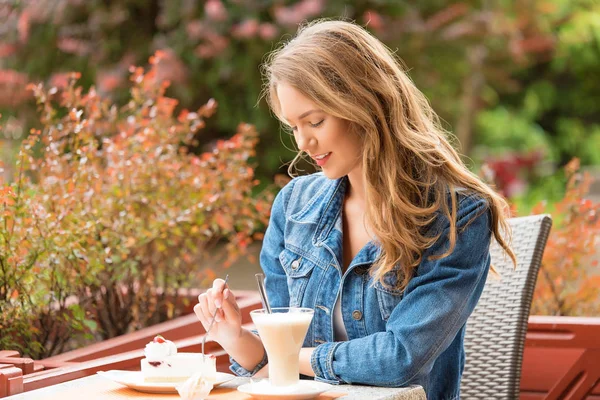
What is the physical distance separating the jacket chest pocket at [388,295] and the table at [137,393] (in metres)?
0.24

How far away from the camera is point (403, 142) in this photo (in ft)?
7.46

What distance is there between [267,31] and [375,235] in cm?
510

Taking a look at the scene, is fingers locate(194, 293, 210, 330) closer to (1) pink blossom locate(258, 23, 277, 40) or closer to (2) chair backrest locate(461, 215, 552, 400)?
(2) chair backrest locate(461, 215, 552, 400)

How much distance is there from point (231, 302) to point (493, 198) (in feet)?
2.11

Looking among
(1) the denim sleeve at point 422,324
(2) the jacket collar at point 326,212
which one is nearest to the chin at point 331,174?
(2) the jacket collar at point 326,212

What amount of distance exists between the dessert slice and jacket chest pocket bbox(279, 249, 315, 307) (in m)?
0.44

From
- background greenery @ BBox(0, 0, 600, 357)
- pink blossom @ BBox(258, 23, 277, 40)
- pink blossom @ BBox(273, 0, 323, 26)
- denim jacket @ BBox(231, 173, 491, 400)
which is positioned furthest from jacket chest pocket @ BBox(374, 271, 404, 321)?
pink blossom @ BBox(258, 23, 277, 40)

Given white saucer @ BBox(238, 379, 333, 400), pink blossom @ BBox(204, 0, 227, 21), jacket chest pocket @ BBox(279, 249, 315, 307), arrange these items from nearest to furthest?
white saucer @ BBox(238, 379, 333, 400) → jacket chest pocket @ BBox(279, 249, 315, 307) → pink blossom @ BBox(204, 0, 227, 21)

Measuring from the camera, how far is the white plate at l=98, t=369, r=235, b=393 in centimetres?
191

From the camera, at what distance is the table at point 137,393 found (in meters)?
1.89

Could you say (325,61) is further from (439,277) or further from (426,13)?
(426,13)

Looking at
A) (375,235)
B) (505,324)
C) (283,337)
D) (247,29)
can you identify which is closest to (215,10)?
(247,29)

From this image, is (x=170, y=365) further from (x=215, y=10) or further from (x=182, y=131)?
Answer: (x=215, y=10)

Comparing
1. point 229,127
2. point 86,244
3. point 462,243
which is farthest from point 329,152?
point 229,127
